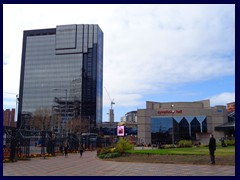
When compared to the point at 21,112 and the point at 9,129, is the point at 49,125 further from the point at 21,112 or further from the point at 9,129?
the point at 21,112

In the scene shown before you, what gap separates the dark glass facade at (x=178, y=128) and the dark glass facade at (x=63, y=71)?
54.8 meters

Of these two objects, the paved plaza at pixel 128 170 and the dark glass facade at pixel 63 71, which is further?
the dark glass facade at pixel 63 71

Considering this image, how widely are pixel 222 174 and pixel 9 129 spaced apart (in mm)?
18467

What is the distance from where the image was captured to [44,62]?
14700 centimetres

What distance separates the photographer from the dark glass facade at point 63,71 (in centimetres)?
13925

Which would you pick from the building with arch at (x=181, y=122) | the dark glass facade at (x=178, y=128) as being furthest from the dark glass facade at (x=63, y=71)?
the dark glass facade at (x=178, y=128)

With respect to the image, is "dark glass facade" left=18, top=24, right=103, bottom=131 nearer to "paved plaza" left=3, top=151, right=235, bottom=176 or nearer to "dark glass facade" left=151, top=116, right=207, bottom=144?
"dark glass facade" left=151, top=116, right=207, bottom=144

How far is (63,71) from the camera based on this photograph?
142000 millimetres

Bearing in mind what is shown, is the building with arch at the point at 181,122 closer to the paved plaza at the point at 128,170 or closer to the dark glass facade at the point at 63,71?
the dark glass facade at the point at 63,71

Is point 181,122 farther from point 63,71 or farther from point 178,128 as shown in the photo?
point 63,71

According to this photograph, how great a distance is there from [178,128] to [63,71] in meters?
72.9

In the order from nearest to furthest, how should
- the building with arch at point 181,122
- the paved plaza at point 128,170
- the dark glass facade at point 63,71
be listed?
the paved plaza at point 128,170
the building with arch at point 181,122
the dark glass facade at point 63,71
